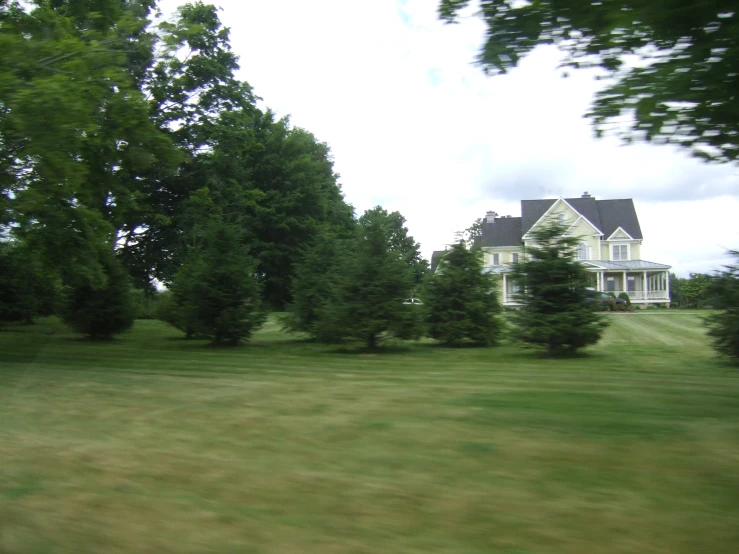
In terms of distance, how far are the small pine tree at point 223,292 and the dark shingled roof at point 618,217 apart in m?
39.5

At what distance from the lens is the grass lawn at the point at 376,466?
15.2 feet

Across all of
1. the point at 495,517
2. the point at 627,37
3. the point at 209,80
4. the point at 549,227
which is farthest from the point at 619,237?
the point at 495,517

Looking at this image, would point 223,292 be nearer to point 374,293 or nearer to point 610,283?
point 374,293

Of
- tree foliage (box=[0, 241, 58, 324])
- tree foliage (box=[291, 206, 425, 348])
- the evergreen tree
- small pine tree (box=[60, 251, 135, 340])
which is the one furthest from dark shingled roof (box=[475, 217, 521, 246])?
tree foliage (box=[291, 206, 425, 348])

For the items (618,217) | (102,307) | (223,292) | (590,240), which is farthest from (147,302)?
(618,217)

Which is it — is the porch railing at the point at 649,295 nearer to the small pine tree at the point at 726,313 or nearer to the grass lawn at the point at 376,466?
the small pine tree at the point at 726,313

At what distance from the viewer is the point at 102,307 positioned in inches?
974

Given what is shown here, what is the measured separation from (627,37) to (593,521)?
5.22 m

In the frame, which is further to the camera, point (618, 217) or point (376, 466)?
point (618, 217)

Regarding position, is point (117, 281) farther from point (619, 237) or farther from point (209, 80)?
point (619, 237)

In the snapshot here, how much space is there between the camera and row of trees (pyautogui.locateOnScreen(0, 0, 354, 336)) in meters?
14.3

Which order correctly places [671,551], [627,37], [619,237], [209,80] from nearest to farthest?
[671,551] → [627,37] → [209,80] → [619,237]

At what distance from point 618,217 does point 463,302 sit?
38.4m

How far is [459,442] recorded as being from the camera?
6562 mm
